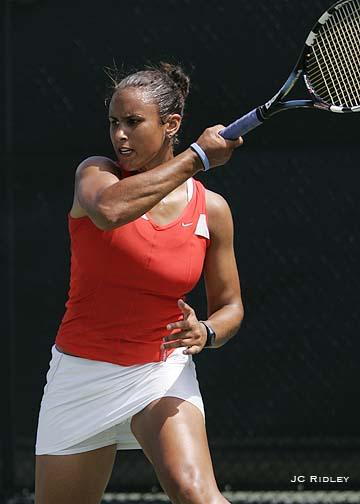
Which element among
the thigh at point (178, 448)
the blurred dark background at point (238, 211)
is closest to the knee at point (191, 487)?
the thigh at point (178, 448)

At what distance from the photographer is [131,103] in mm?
2906

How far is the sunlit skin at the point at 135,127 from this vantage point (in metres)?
2.89

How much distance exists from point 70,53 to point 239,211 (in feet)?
2.86

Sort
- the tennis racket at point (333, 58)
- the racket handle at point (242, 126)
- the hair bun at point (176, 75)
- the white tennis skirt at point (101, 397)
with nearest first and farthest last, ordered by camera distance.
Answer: the racket handle at point (242, 126), the white tennis skirt at point (101, 397), the tennis racket at point (333, 58), the hair bun at point (176, 75)

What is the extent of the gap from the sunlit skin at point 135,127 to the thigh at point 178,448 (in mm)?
630

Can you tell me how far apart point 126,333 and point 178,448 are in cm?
34

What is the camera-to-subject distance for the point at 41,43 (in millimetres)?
4215

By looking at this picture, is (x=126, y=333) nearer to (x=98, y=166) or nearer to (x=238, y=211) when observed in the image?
(x=98, y=166)

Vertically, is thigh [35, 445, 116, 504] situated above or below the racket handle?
below

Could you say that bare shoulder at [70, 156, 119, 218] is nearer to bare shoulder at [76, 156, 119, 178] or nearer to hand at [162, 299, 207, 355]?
bare shoulder at [76, 156, 119, 178]

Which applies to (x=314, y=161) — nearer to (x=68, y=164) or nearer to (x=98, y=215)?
(x=68, y=164)

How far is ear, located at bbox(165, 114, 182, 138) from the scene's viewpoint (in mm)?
3006

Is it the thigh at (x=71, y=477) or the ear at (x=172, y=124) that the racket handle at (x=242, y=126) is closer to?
the ear at (x=172, y=124)

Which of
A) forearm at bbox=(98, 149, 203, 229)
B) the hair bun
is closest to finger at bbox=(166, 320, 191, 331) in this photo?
forearm at bbox=(98, 149, 203, 229)
